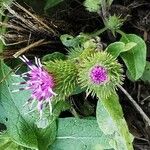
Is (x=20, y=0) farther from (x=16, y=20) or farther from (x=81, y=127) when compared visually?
(x=81, y=127)

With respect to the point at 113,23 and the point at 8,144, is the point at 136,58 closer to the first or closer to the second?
the point at 113,23

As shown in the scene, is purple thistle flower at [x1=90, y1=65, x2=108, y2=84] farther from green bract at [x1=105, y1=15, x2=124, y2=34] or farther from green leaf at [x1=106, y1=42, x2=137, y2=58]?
green bract at [x1=105, y1=15, x2=124, y2=34]

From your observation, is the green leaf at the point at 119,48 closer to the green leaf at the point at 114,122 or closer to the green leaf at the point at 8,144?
the green leaf at the point at 114,122

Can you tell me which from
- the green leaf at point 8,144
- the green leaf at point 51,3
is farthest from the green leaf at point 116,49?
the green leaf at point 8,144

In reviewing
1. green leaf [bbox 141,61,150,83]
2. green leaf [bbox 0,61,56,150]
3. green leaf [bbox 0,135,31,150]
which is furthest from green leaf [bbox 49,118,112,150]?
green leaf [bbox 141,61,150,83]

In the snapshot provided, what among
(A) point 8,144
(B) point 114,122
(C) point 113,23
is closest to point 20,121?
(A) point 8,144
